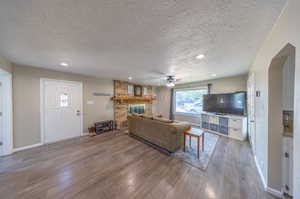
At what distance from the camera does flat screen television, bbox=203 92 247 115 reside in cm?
366

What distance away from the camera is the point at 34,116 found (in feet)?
10.0

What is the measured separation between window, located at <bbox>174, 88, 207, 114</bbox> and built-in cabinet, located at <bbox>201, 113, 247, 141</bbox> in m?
0.91

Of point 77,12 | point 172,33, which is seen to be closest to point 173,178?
point 172,33

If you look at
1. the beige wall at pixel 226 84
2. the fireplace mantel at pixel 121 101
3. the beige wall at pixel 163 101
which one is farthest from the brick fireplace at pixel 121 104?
the beige wall at pixel 226 84

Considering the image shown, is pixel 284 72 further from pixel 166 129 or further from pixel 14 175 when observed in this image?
pixel 14 175

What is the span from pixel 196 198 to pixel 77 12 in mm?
2844

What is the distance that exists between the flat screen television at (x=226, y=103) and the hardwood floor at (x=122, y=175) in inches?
59.7

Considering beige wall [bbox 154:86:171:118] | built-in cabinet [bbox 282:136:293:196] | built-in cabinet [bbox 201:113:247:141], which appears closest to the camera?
built-in cabinet [bbox 282:136:293:196]

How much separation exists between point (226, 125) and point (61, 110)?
6.16 meters

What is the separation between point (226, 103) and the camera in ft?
13.2

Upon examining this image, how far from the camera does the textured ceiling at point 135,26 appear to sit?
3.31ft

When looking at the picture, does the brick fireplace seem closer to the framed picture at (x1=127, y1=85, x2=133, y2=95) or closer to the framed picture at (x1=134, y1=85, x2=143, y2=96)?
the framed picture at (x1=127, y1=85, x2=133, y2=95)

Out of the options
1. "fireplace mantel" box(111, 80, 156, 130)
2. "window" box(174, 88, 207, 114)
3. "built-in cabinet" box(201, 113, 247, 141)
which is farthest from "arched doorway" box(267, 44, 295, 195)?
"fireplace mantel" box(111, 80, 156, 130)

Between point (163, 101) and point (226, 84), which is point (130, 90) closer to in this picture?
point (163, 101)
